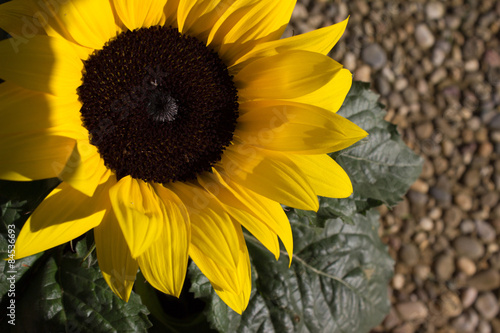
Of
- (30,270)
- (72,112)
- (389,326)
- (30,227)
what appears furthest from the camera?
(389,326)

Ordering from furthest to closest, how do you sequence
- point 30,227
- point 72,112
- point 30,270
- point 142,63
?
1. point 30,270
2. point 142,63
3. point 72,112
4. point 30,227

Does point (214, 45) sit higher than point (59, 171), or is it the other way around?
point (214, 45)

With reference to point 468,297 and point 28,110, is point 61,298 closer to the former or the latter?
point 28,110

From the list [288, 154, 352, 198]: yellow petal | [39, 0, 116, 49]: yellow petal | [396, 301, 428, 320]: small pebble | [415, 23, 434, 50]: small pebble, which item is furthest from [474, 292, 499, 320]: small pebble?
[39, 0, 116, 49]: yellow petal

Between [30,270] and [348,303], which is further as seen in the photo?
[348,303]

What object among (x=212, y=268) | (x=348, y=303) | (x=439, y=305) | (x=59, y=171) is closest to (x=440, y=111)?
(x=439, y=305)

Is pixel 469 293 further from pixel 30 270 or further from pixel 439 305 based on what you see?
pixel 30 270

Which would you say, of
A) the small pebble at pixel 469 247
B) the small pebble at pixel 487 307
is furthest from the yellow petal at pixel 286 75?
the small pebble at pixel 487 307
